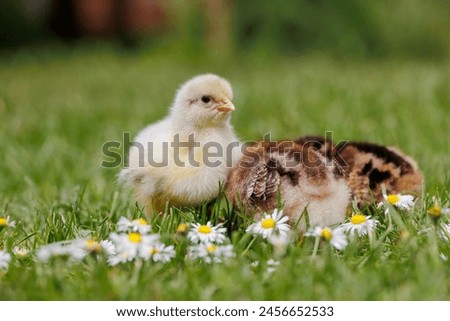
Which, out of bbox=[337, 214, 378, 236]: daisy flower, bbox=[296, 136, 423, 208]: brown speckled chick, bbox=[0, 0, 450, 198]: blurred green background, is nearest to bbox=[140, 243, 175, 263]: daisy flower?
bbox=[337, 214, 378, 236]: daisy flower

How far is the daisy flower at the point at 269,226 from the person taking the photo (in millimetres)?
2083

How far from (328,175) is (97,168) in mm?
1822

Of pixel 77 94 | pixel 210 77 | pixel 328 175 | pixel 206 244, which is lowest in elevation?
pixel 77 94

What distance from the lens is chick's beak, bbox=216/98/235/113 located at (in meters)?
2.29

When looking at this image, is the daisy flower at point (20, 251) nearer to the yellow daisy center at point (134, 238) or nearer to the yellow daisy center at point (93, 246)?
the yellow daisy center at point (93, 246)

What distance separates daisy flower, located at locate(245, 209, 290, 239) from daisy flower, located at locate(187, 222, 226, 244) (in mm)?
90

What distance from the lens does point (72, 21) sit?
11352 millimetres

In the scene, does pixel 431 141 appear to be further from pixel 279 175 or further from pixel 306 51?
pixel 306 51

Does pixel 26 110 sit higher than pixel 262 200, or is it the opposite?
pixel 262 200

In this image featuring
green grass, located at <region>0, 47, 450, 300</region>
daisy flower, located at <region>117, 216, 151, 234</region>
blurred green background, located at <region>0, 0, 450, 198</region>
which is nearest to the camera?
green grass, located at <region>0, 47, 450, 300</region>

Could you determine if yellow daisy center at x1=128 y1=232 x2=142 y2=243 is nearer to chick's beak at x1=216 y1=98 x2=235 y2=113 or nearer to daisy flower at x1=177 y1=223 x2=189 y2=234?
daisy flower at x1=177 y1=223 x2=189 y2=234

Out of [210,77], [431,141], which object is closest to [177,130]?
[210,77]

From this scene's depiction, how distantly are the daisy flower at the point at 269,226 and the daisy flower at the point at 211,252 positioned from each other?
13cm
